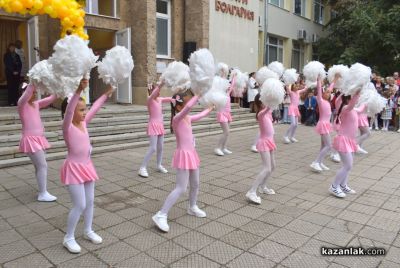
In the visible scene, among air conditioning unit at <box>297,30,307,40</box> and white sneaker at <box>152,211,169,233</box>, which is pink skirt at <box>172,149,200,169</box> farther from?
air conditioning unit at <box>297,30,307,40</box>

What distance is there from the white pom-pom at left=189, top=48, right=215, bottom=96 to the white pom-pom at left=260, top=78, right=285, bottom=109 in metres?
1.34

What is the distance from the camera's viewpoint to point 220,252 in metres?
4.02

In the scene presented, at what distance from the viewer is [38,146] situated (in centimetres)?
543

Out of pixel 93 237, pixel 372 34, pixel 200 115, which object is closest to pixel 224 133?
pixel 200 115

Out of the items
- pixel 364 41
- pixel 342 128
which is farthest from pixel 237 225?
pixel 364 41

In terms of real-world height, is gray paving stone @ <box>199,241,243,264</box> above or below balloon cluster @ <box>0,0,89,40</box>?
below

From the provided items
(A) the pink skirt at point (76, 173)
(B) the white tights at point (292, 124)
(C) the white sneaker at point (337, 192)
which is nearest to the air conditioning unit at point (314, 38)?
(B) the white tights at point (292, 124)

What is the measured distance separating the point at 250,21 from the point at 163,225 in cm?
1524

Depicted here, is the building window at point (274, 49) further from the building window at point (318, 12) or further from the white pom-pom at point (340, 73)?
the white pom-pom at point (340, 73)

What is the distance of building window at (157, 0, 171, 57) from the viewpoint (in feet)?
49.3

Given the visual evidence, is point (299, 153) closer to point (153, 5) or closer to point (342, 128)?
point (342, 128)

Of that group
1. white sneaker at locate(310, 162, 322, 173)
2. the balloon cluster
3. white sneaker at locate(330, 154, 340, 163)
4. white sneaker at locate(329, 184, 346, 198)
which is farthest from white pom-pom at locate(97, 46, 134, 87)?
white sneaker at locate(330, 154, 340, 163)

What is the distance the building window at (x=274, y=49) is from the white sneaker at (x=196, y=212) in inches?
696

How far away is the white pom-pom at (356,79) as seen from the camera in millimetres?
5582
